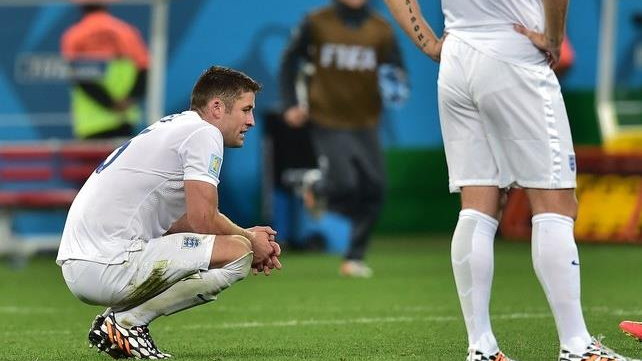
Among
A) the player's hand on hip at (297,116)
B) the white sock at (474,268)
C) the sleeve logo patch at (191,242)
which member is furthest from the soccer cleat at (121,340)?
the player's hand on hip at (297,116)

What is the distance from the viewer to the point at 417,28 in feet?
20.9

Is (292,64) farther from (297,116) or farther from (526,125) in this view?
(526,125)

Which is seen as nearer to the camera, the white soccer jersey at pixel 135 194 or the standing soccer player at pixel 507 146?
the standing soccer player at pixel 507 146

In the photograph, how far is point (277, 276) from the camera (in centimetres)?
1222

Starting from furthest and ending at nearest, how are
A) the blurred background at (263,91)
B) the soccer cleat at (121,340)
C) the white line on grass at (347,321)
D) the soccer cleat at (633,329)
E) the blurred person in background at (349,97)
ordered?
the blurred background at (263,91) → the blurred person in background at (349,97) → the white line on grass at (347,321) → the soccer cleat at (633,329) → the soccer cleat at (121,340)

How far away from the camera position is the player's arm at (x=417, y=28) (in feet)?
20.8

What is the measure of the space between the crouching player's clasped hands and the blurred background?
9490mm

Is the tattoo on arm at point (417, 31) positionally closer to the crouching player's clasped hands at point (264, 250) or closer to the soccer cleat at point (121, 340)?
the crouching player's clasped hands at point (264, 250)

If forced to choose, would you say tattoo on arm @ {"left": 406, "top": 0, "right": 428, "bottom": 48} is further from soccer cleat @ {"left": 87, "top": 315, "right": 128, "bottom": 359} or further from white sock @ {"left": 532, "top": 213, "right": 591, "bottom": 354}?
soccer cleat @ {"left": 87, "top": 315, "right": 128, "bottom": 359}

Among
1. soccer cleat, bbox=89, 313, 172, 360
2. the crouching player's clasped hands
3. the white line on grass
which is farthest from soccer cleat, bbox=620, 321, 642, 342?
soccer cleat, bbox=89, 313, 172, 360

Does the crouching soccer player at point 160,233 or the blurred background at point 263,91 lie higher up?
the crouching soccer player at point 160,233

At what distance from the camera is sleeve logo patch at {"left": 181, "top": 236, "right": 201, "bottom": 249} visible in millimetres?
6426

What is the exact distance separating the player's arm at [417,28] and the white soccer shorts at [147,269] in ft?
3.90

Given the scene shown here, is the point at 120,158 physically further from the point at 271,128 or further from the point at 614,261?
the point at 271,128
